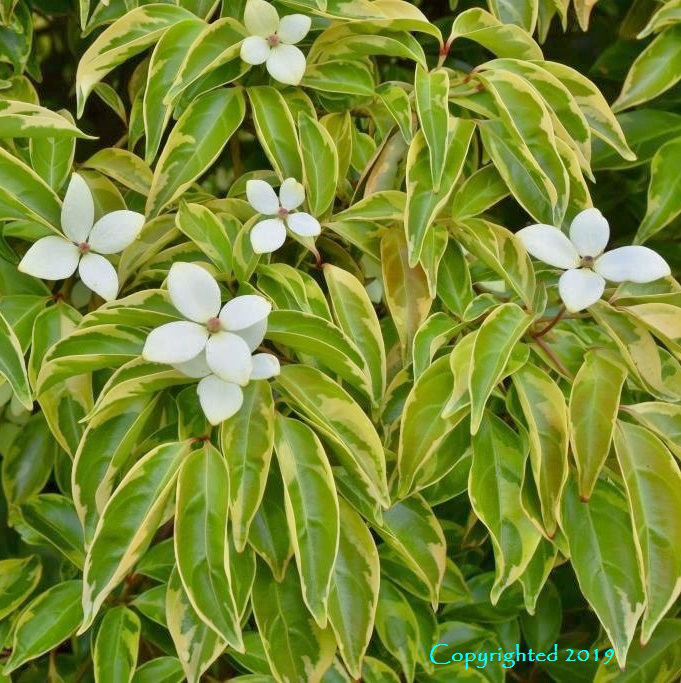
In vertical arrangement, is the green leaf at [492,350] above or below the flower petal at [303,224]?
below

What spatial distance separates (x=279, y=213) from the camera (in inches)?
32.3

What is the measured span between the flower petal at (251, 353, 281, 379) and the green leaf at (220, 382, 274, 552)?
40mm

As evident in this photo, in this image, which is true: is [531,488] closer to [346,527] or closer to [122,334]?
[346,527]

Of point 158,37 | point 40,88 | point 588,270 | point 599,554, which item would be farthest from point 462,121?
point 40,88

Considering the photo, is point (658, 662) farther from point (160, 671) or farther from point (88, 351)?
point (88, 351)

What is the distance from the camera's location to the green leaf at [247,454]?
0.74 m

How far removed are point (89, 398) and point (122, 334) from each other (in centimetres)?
11

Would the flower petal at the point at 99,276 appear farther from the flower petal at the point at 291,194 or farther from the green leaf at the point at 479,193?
the green leaf at the point at 479,193

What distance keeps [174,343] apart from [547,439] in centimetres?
32

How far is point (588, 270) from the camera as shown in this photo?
80 centimetres

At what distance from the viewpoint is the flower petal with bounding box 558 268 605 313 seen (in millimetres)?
774

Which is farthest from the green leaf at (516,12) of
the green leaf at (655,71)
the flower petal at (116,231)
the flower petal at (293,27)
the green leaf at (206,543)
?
the green leaf at (206,543)

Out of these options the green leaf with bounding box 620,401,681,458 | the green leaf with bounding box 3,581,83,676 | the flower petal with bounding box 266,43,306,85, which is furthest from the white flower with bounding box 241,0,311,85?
the green leaf with bounding box 3,581,83,676

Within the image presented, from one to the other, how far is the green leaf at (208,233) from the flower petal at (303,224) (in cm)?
6
